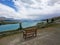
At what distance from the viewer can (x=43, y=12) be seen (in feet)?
7.10

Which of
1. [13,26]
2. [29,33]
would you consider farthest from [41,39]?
[13,26]

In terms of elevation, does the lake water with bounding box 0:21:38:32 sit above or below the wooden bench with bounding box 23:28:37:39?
above

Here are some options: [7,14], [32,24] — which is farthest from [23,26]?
[7,14]

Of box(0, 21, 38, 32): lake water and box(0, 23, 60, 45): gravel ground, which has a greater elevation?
box(0, 21, 38, 32): lake water

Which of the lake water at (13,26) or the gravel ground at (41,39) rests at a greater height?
the lake water at (13,26)

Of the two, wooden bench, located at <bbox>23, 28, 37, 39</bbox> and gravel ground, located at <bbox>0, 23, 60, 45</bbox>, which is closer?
gravel ground, located at <bbox>0, 23, 60, 45</bbox>

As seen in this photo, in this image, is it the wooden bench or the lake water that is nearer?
the lake water

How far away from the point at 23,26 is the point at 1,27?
360 mm

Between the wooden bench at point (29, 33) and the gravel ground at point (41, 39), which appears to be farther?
the wooden bench at point (29, 33)

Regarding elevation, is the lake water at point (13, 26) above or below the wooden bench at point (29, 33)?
above

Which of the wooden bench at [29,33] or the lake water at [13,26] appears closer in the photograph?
the lake water at [13,26]

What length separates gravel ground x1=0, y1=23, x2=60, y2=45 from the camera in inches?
71.8

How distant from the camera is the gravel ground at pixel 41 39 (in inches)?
71.8

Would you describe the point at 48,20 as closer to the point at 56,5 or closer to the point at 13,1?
the point at 56,5
